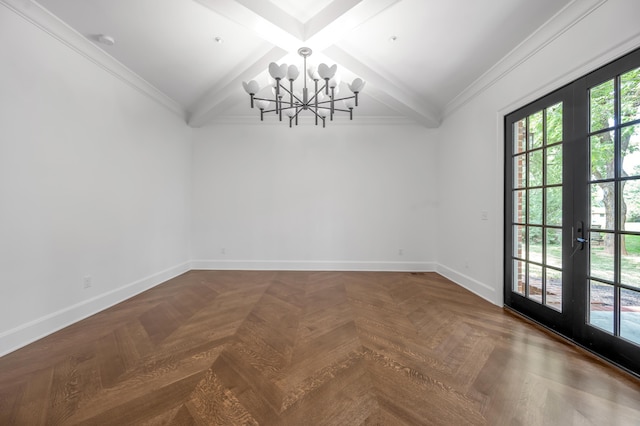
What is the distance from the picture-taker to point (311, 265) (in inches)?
186

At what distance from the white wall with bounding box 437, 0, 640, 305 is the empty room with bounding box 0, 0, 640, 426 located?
0.07 ft

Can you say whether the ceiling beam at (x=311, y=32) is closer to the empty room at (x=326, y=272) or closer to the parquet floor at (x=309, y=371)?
the empty room at (x=326, y=272)

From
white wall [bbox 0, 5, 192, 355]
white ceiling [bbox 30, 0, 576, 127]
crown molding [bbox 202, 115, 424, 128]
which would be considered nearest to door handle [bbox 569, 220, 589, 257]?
white ceiling [bbox 30, 0, 576, 127]

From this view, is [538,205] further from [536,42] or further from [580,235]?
[536,42]

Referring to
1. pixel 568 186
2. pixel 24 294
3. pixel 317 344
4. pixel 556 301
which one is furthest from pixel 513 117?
pixel 24 294

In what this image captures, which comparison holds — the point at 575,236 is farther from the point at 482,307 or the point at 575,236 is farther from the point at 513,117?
the point at 513,117

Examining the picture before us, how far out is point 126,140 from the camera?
10.8 ft

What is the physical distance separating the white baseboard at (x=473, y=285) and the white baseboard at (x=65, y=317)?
180 inches

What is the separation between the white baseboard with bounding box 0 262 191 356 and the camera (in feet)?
6.79

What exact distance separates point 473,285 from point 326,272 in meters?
2.24

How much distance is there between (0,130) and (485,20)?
4.28m

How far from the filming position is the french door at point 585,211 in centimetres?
181

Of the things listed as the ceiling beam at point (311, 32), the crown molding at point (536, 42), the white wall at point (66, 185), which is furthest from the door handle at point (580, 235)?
the white wall at point (66, 185)

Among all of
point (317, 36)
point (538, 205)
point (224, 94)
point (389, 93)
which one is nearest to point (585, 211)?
point (538, 205)
